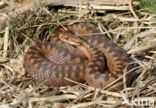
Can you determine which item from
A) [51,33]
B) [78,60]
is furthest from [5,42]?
[78,60]

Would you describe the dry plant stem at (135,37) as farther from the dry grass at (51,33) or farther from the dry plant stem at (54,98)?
the dry plant stem at (54,98)

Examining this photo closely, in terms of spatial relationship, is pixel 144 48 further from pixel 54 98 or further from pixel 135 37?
pixel 54 98

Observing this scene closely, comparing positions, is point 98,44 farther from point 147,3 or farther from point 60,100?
point 60,100

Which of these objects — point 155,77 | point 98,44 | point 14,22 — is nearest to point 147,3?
point 98,44

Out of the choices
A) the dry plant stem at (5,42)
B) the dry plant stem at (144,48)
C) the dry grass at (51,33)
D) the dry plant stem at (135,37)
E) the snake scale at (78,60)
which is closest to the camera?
the dry grass at (51,33)

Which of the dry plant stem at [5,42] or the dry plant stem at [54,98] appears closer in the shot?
the dry plant stem at [54,98]

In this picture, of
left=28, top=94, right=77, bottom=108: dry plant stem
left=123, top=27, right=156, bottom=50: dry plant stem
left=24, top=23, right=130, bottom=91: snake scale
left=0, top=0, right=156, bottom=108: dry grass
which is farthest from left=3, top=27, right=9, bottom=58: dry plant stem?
left=123, top=27, right=156, bottom=50: dry plant stem

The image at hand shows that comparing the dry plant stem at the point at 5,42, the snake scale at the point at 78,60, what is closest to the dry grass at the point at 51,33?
the dry plant stem at the point at 5,42
